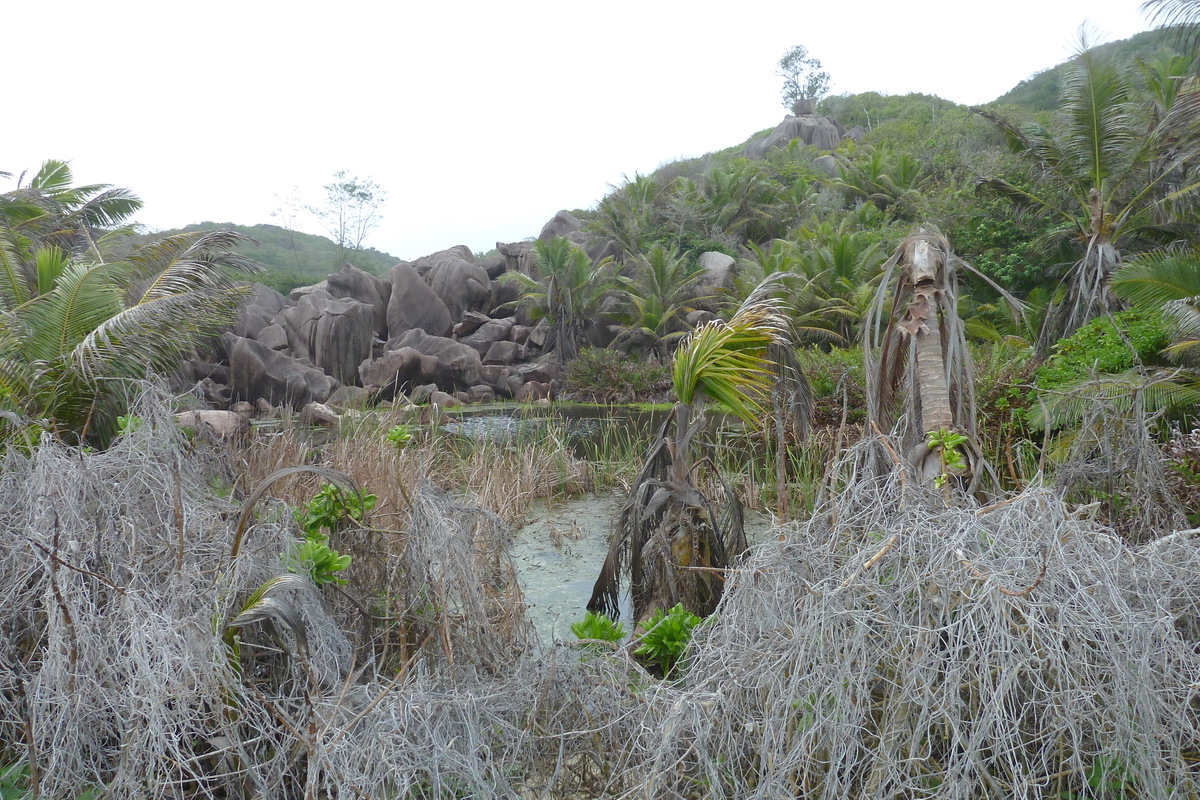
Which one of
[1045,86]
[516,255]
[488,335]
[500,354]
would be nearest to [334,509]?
[500,354]

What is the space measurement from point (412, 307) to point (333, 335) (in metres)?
5.02

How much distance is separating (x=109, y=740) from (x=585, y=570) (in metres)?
4.43

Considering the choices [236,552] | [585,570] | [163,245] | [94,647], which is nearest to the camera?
[94,647]

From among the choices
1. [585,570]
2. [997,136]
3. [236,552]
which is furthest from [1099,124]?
[997,136]

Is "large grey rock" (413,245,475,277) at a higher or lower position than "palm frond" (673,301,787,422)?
higher

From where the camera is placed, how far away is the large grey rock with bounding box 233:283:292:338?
27.5 metres

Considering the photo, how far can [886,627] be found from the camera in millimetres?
2191

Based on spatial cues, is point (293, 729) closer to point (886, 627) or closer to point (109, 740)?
point (109, 740)

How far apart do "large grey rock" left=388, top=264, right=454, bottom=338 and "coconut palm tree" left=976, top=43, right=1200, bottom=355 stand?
899 inches

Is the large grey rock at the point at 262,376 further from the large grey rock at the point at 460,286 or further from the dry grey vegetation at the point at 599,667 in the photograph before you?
the dry grey vegetation at the point at 599,667

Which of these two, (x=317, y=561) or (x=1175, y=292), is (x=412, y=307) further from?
(x=317, y=561)

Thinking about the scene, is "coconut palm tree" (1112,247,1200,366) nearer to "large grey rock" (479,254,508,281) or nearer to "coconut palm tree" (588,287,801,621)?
"coconut palm tree" (588,287,801,621)

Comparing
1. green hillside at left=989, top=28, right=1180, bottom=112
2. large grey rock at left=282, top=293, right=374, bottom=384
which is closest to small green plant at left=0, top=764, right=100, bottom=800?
large grey rock at left=282, top=293, right=374, bottom=384

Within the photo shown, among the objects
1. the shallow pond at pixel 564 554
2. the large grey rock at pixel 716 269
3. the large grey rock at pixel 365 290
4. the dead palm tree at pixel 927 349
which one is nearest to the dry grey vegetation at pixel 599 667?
the dead palm tree at pixel 927 349
